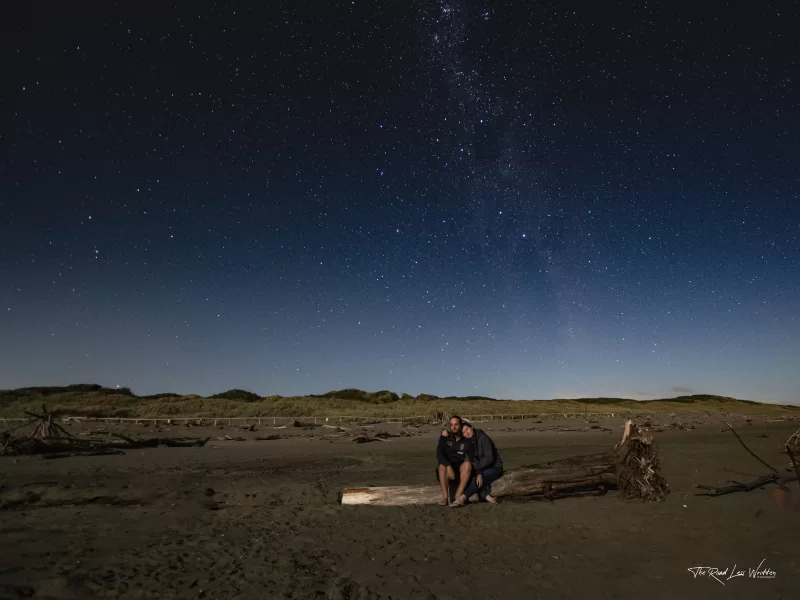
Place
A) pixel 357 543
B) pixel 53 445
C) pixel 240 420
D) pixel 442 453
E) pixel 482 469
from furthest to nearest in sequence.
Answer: pixel 240 420 < pixel 53 445 < pixel 482 469 < pixel 442 453 < pixel 357 543

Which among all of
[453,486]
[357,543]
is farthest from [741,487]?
[357,543]

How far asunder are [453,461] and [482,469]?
0.57m

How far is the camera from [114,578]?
516cm

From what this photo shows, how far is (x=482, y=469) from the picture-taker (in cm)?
878

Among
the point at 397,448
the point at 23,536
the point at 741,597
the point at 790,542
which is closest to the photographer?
the point at 741,597

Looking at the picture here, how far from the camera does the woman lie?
867 centimetres

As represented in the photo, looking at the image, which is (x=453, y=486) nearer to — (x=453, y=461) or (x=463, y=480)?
(x=463, y=480)

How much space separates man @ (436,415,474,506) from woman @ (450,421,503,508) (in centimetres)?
11

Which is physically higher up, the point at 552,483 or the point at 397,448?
the point at 552,483

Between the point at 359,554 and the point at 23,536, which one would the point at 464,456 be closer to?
the point at 359,554

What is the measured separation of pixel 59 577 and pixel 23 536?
2.30 m

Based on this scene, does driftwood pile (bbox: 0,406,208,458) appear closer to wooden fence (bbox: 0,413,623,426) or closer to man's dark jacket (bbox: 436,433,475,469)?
wooden fence (bbox: 0,413,623,426)

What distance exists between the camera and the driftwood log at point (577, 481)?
876 centimetres

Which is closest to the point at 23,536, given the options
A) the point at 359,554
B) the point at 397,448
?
the point at 359,554
